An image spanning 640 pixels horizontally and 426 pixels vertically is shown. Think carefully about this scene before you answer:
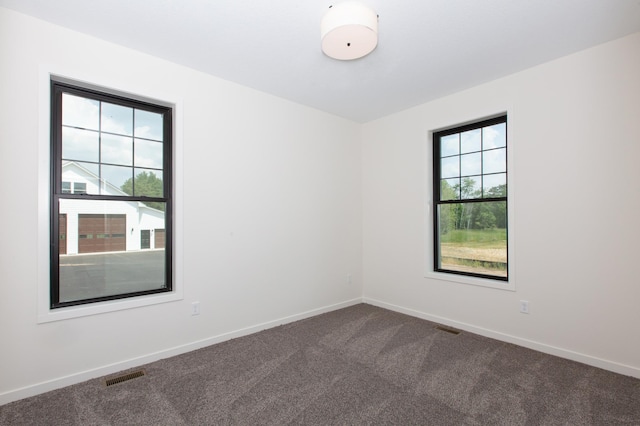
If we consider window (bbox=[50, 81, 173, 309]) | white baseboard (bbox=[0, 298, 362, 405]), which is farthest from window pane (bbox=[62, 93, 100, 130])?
white baseboard (bbox=[0, 298, 362, 405])

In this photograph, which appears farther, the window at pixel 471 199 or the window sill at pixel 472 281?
the window at pixel 471 199

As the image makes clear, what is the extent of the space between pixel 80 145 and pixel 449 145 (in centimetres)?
385

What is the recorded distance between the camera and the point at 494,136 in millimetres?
3492

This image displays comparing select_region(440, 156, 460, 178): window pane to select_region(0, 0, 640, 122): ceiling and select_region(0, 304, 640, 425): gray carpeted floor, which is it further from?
select_region(0, 304, 640, 425): gray carpeted floor

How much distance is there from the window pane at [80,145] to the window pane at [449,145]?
3.70 metres

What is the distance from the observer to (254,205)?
3541 millimetres

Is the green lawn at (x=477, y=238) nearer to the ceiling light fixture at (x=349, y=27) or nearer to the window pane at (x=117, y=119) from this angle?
the ceiling light fixture at (x=349, y=27)

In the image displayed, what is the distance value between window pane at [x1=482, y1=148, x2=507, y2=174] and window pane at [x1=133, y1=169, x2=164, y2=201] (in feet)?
11.3

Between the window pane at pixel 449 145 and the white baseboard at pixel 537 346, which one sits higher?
the window pane at pixel 449 145

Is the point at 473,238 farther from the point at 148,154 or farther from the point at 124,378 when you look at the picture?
the point at 124,378

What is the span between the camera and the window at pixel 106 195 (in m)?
2.53

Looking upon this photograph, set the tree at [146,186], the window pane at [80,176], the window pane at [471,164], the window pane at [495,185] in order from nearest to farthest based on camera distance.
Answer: the window pane at [80,176] < the tree at [146,186] < the window pane at [495,185] < the window pane at [471,164]

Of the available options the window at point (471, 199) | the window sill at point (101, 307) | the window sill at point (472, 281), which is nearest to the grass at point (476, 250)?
the window at point (471, 199)

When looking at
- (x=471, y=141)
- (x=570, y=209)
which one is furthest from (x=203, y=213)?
(x=570, y=209)
